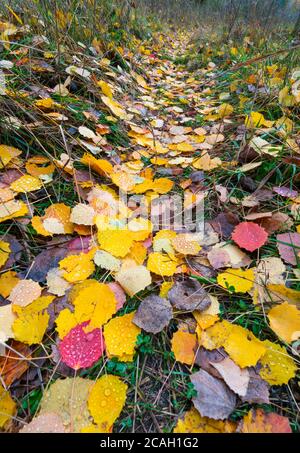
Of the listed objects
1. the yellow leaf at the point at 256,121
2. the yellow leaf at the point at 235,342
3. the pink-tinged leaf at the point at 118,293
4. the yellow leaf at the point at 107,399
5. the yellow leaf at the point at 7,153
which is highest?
the yellow leaf at the point at 256,121

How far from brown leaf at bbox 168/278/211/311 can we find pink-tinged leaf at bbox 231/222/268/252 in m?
0.20

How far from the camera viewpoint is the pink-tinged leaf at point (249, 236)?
0.87 metres

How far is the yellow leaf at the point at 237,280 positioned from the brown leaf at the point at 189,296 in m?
0.06

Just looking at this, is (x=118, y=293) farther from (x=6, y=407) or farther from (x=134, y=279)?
(x=6, y=407)

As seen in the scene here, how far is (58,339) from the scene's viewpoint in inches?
27.4

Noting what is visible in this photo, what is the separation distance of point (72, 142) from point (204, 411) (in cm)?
105

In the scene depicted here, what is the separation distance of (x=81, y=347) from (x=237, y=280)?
448 millimetres

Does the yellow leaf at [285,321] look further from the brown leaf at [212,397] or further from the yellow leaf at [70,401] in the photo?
the yellow leaf at [70,401]

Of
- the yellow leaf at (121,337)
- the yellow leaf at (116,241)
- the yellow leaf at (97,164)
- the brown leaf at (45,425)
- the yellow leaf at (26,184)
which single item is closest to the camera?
the brown leaf at (45,425)

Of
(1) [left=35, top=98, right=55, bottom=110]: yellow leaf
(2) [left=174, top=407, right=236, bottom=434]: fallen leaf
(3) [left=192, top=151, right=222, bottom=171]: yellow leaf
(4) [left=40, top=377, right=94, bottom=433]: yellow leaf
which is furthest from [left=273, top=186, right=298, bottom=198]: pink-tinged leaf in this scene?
(1) [left=35, top=98, right=55, bottom=110]: yellow leaf

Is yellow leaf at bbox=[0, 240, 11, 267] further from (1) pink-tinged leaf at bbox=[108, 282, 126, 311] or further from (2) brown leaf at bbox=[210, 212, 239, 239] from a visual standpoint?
(2) brown leaf at bbox=[210, 212, 239, 239]

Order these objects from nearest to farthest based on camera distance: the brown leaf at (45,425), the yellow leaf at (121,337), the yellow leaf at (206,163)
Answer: the brown leaf at (45,425) < the yellow leaf at (121,337) < the yellow leaf at (206,163)

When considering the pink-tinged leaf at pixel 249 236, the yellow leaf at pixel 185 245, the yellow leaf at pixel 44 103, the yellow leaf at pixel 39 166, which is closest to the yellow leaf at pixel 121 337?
the yellow leaf at pixel 185 245
